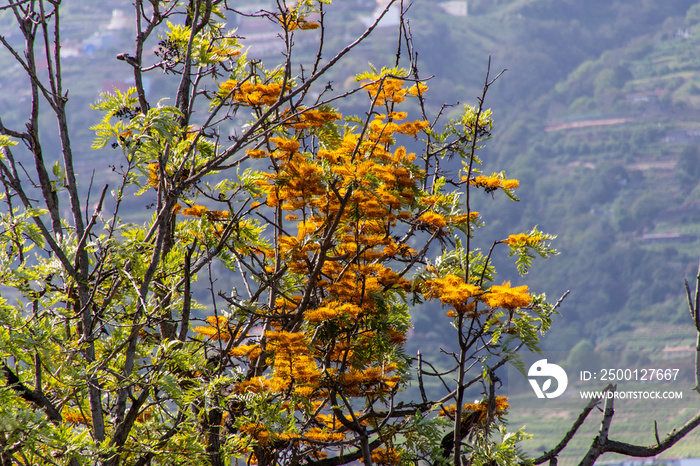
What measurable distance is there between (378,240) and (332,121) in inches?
19.0

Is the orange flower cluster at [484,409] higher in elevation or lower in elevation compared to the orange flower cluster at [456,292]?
lower

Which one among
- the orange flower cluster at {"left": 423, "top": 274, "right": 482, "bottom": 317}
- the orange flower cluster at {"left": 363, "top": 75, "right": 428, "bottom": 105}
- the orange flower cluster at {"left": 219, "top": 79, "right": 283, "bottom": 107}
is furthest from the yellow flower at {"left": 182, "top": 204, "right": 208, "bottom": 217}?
the orange flower cluster at {"left": 423, "top": 274, "right": 482, "bottom": 317}

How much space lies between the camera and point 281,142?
243 cm

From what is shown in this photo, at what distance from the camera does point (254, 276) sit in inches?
105

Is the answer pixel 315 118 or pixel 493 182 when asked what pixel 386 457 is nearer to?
pixel 493 182

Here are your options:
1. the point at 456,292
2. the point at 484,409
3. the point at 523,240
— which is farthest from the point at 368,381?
the point at 523,240

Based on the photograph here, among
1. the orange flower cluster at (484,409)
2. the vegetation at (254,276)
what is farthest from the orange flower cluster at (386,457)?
the orange flower cluster at (484,409)

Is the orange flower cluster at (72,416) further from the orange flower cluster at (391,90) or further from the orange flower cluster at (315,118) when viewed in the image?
the orange flower cluster at (391,90)

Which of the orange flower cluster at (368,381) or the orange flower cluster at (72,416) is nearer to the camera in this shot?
the orange flower cluster at (368,381)

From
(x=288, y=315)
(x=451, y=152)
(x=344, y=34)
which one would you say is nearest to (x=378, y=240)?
(x=288, y=315)

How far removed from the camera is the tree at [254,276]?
2031mm

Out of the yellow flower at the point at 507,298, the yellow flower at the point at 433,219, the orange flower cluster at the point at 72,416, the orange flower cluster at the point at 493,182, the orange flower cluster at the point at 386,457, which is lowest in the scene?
the orange flower cluster at the point at 386,457

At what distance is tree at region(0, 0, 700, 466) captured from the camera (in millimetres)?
2031

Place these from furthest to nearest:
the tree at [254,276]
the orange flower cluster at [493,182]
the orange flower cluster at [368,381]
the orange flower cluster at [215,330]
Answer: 1. the orange flower cluster at [215,330]
2. the orange flower cluster at [493,182]
3. the orange flower cluster at [368,381]
4. the tree at [254,276]
